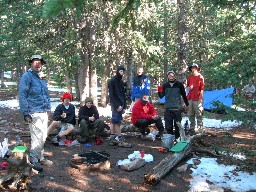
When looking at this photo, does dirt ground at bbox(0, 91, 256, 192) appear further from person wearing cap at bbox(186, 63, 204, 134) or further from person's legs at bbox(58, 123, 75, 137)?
person wearing cap at bbox(186, 63, 204, 134)

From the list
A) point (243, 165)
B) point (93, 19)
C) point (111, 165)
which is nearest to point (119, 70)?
point (111, 165)

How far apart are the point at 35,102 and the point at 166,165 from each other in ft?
9.11

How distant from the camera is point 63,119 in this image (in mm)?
7902

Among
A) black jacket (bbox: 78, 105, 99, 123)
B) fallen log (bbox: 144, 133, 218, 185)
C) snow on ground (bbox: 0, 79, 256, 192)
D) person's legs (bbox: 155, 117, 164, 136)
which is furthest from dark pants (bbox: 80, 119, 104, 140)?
snow on ground (bbox: 0, 79, 256, 192)

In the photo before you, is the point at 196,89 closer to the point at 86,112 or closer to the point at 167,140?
the point at 167,140

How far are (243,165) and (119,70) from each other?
3.72 metres

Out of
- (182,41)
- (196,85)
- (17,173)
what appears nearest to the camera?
(17,173)

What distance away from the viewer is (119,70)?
789cm

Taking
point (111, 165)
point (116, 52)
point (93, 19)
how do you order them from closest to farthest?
1. point (111, 165)
2. point (93, 19)
3. point (116, 52)

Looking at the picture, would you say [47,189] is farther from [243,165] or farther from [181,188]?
[243,165]

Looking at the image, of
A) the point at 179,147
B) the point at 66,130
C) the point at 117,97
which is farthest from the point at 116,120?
the point at 179,147

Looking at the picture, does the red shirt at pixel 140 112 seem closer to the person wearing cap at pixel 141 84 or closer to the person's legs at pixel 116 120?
the person's legs at pixel 116 120

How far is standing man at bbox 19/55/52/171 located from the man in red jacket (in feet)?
10.7

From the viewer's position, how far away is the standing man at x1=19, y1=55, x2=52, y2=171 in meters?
5.50
